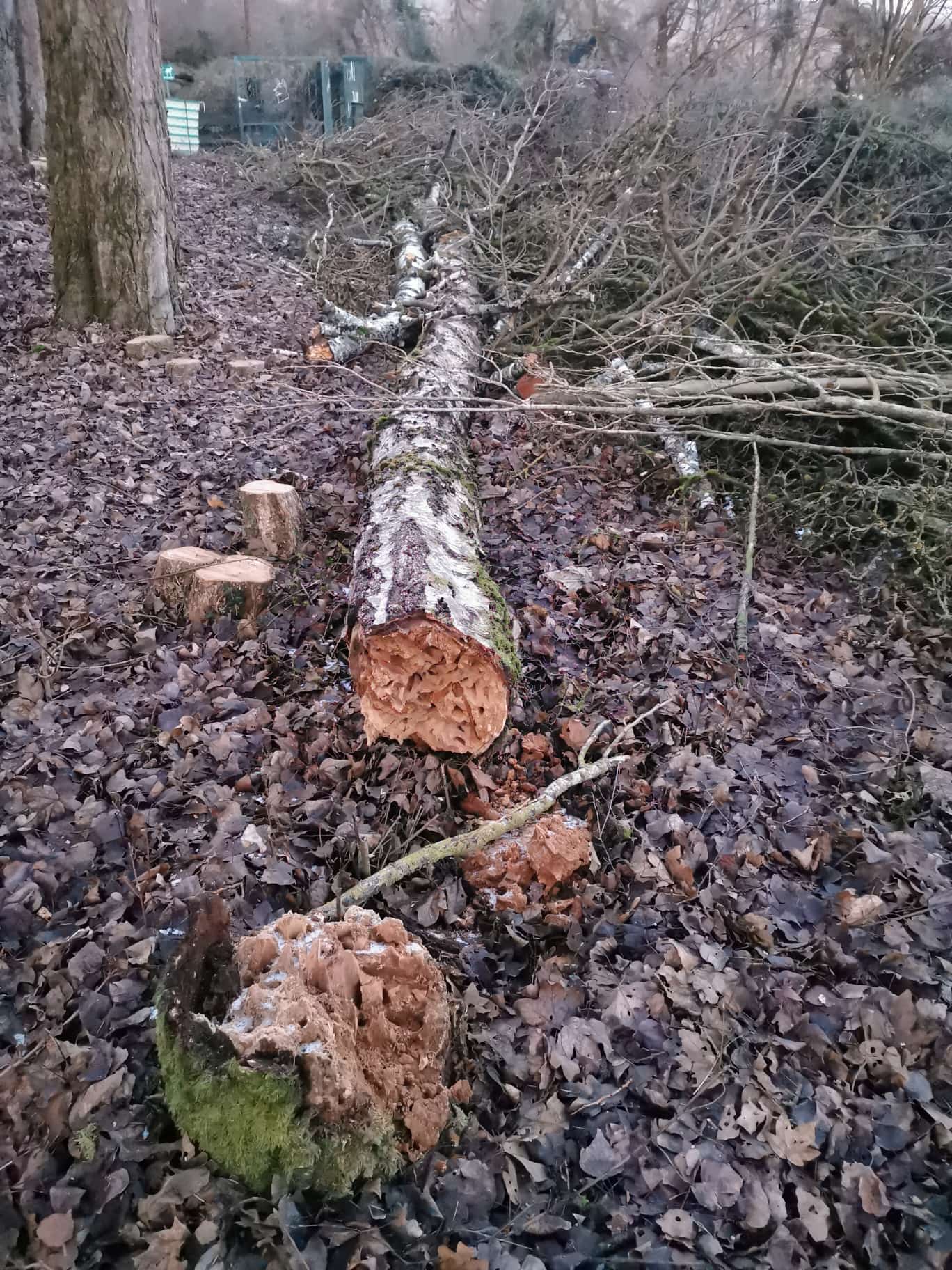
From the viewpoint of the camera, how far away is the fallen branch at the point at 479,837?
2.53 meters

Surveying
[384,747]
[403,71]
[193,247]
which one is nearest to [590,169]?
[193,247]

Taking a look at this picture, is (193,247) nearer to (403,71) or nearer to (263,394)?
(263,394)

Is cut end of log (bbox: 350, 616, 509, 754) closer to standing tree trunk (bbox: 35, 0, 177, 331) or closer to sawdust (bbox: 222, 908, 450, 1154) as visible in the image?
sawdust (bbox: 222, 908, 450, 1154)

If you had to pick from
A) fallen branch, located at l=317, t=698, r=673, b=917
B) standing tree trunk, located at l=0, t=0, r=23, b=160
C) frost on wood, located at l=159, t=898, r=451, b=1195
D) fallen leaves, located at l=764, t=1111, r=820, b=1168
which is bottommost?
fallen leaves, located at l=764, t=1111, r=820, b=1168

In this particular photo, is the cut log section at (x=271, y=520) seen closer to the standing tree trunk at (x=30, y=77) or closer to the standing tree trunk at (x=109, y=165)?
the standing tree trunk at (x=109, y=165)

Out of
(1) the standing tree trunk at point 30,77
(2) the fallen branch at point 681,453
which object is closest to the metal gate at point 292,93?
(1) the standing tree trunk at point 30,77

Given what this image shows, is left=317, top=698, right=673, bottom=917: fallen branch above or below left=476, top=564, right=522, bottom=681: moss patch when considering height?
below

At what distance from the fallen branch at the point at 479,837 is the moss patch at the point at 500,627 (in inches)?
18.5

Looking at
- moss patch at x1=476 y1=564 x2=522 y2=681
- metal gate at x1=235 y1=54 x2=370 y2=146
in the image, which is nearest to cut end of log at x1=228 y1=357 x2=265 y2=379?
moss patch at x1=476 y1=564 x2=522 y2=681

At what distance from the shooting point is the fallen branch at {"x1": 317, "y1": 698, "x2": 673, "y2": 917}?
253 cm

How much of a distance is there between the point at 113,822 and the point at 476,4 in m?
23.2

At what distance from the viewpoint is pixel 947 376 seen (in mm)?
4621

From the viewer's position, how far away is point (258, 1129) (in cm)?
176

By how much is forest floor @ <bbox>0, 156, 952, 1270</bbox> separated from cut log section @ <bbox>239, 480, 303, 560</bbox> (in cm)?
14
